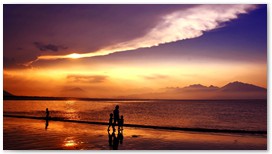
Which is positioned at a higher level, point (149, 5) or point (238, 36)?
point (149, 5)

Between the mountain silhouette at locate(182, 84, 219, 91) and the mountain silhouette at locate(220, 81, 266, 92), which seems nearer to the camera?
the mountain silhouette at locate(220, 81, 266, 92)

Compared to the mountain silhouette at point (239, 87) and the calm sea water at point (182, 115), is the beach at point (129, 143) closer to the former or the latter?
the calm sea water at point (182, 115)

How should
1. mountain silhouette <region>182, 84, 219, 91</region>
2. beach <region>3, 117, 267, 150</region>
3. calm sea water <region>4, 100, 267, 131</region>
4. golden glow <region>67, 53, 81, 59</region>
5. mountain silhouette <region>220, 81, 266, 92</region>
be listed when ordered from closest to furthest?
1. beach <region>3, 117, 267, 150</region>
2. mountain silhouette <region>220, 81, 266, 92</region>
3. golden glow <region>67, 53, 81, 59</region>
4. mountain silhouette <region>182, 84, 219, 91</region>
5. calm sea water <region>4, 100, 267, 131</region>

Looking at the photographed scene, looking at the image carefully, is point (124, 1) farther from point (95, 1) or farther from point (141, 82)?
point (141, 82)

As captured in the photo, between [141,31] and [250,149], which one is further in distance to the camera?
[141,31]

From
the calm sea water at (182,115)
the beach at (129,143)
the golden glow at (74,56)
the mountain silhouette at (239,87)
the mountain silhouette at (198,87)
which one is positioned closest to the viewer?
the beach at (129,143)

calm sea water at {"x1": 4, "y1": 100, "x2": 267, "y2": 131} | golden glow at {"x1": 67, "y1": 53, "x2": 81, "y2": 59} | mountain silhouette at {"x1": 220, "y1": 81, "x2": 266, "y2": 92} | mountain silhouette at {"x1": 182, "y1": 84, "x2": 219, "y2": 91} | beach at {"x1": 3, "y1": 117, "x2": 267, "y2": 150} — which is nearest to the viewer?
beach at {"x1": 3, "y1": 117, "x2": 267, "y2": 150}

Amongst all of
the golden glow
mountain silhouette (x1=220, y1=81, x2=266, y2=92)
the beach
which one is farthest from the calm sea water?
the golden glow

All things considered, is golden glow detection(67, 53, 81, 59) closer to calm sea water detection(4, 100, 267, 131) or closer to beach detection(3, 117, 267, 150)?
beach detection(3, 117, 267, 150)

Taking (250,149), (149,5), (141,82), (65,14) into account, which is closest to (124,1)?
(149,5)

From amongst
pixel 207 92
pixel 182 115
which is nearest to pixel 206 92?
pixel 207 92

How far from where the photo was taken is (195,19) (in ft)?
27.1

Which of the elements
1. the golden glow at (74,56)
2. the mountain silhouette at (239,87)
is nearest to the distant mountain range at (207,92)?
the mountain silhouette at (239,87)

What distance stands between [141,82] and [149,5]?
2.08 m
